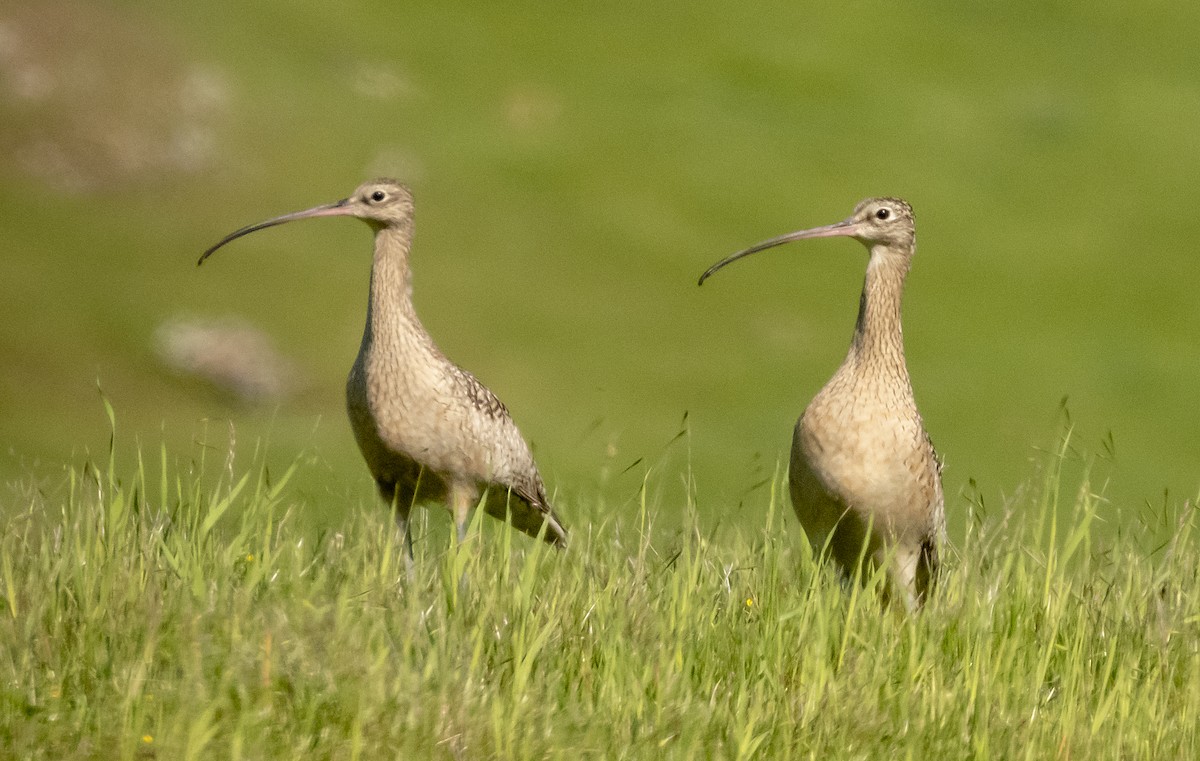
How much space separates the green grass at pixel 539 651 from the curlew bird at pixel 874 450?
584mm

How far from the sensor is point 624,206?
20641 millimetres

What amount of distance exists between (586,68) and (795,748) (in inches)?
733

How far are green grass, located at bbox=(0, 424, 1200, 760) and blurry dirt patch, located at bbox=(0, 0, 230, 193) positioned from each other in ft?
47.1

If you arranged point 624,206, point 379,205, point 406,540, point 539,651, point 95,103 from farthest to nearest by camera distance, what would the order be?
point 624,206, point 95,103, point 379,205, point 406,540, point 539,651

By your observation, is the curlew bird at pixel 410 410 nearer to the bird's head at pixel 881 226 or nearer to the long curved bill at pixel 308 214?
the long curved bill at pixel 308 214

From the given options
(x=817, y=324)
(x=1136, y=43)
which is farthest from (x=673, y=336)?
(x=1136, y=43)

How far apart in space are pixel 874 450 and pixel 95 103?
15.6 meters

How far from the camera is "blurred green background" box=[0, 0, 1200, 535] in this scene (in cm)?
1703

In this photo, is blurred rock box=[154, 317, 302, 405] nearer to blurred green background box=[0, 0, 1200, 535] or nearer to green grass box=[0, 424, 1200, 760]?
blurred green background box=[0, 0, 1200, 535]

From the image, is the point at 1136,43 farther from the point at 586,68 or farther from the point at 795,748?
the point at 795,748

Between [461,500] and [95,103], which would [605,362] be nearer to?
[95,103]

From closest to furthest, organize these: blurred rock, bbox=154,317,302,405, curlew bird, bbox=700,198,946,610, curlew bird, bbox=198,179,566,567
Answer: curlew bird, bbox=700,198,946,610
curlew bird, bbox=198,179,566,567
blurred rock, bbox=154,317,302,405

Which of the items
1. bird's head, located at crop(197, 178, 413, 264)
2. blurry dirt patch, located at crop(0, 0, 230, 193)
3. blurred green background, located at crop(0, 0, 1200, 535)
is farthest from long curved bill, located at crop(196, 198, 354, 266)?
blurry dirt patch, located at crop(0, 0, 230, 193)

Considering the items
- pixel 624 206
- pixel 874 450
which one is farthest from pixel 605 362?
pixel 874 450
